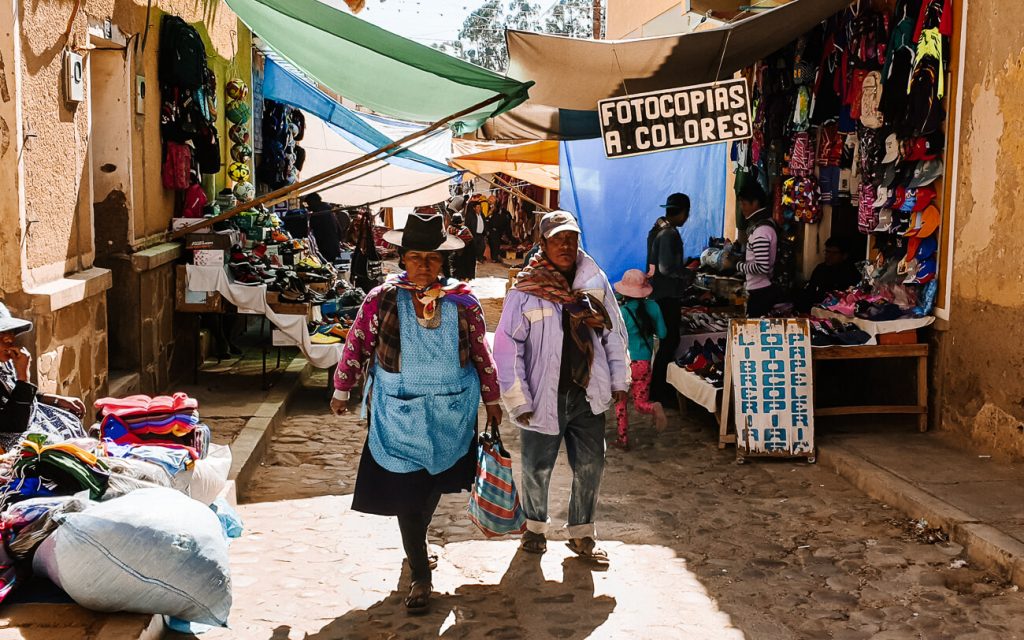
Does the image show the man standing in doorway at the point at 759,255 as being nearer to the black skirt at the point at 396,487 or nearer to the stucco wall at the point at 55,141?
the black skirt at the point at 396,487

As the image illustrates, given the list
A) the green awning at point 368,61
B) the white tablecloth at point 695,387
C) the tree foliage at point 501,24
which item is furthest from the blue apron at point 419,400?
the tree foliage at point 501,24

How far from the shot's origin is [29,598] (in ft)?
Answer: 12.5

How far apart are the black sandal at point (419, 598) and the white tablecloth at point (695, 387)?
3590 millimetres

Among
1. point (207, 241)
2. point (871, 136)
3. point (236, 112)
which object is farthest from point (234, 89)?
point (871, 136)

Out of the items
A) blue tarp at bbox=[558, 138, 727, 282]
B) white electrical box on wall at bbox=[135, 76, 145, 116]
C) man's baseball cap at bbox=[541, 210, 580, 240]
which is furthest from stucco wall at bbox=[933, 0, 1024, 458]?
white electrical box on wall at bbox=[135, 76, 145, 116]

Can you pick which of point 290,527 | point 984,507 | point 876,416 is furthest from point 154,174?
point 984,507

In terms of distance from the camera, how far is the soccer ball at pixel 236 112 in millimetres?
12164

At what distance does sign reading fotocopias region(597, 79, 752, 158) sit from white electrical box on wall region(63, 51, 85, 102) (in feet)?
11.0

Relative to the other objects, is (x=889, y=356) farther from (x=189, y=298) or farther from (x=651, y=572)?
(x=189, y=298)

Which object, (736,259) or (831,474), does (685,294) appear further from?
(831,474)

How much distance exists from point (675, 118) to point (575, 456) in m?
2.96

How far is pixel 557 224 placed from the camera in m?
5.11

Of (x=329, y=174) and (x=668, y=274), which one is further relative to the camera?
(x=668, y=274)

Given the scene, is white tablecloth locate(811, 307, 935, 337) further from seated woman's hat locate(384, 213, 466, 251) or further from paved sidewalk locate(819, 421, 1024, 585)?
seated woman's hat locate(384, 213, 466, 251)
